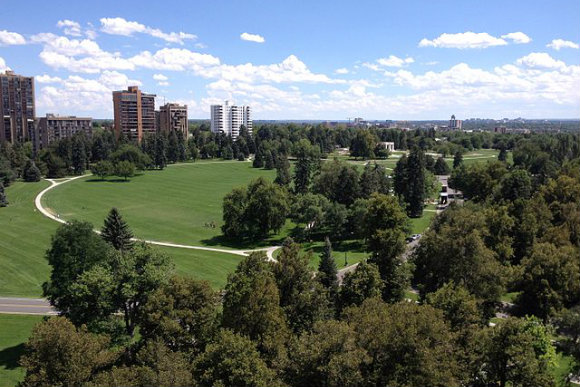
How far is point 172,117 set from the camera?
155 meters

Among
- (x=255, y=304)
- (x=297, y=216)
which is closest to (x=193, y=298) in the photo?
(x=255, y=304)

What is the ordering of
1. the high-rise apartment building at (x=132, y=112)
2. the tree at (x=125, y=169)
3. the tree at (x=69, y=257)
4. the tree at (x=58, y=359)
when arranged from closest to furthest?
the tree at (x=58, y=359), the tree at (x=69, y=257), the tree at (x=125, y=169), the high-rise apartment building at (x=132, y=112)

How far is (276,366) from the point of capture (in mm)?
19078

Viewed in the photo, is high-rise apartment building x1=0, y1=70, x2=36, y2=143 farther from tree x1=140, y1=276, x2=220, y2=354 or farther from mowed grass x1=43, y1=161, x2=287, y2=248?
tree x1=140, y1=276, x2=220, y2=354

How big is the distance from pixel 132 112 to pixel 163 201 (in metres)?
74.0

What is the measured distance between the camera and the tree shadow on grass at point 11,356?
82.5ft

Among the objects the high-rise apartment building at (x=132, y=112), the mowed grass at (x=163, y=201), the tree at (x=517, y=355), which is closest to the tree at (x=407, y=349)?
the tree at (x=517, y=355)

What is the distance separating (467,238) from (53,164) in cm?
8959

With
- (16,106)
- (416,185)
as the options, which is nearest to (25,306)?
(416,185)

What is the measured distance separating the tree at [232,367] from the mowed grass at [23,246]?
24113 mm

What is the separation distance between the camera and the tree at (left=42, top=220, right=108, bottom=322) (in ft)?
90.1

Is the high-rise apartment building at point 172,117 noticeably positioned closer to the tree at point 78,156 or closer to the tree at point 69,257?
the tree at point 78,156

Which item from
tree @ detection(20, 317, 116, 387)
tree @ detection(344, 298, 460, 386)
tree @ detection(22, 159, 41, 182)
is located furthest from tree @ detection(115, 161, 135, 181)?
tree @ detection(344, 298, 460, 386)

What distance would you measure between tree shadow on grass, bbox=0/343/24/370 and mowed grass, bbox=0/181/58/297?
32.0ft
